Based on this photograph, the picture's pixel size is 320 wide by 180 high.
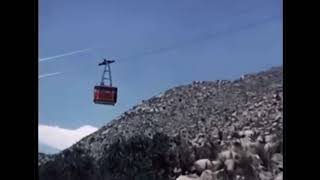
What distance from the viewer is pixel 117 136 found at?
A: 1.32m

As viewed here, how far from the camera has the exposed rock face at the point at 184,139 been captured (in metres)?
1.25

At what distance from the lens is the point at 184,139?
127 cm

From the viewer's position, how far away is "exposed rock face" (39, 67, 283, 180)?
49.1 inches

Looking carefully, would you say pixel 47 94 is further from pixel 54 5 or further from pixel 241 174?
pixel 241 174
